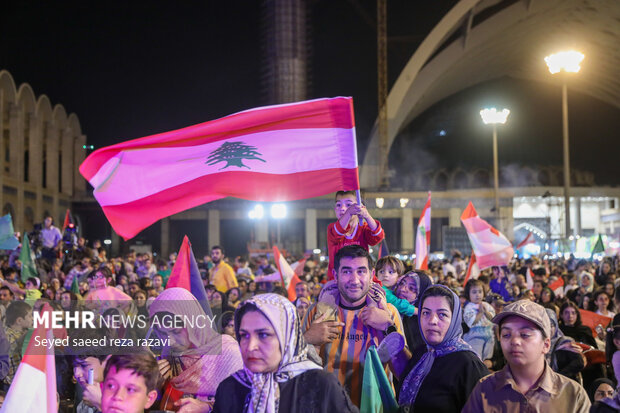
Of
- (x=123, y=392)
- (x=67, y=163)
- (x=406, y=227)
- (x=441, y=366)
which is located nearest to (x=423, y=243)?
(x=441, y=366)

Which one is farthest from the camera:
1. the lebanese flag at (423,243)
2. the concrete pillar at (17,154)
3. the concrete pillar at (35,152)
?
the concrete pillar at (35,152)

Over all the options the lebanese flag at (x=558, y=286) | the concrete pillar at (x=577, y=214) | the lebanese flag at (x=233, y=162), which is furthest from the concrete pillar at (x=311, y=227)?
the lebanese flag at (x=233, y=162)

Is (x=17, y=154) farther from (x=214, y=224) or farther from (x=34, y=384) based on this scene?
(x=34, y=384)

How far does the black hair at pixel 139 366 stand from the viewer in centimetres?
283

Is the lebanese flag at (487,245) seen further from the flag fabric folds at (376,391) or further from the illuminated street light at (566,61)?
the flag fabric folds at (376,391)

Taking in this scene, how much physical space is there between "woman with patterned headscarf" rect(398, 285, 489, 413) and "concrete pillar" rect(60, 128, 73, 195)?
34.7 meters

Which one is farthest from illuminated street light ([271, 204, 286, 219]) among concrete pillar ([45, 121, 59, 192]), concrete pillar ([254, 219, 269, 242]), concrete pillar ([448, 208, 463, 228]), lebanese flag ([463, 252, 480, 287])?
lebanese flag ([463, 252, 480, 287])

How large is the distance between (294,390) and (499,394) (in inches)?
38.2

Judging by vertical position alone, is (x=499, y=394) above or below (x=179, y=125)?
below

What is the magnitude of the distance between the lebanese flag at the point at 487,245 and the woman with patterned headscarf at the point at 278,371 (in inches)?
362

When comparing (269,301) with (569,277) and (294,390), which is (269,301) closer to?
(294,390)

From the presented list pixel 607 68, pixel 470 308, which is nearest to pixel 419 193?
pixel 607 68

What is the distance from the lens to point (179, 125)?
46.7m

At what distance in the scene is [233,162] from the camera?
199 inches
